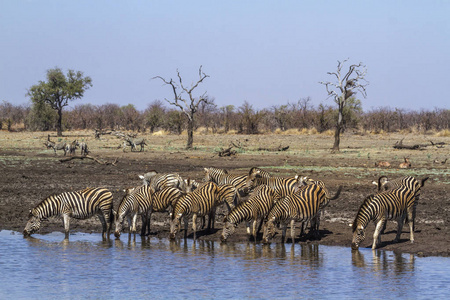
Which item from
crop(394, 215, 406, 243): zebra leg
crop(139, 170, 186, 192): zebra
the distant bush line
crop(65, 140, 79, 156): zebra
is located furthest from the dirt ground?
the distant bush line

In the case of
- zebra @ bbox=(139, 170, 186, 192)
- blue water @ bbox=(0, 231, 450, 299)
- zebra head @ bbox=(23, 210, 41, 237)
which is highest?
zebra @ bbox=(139, 170, 186, 192)

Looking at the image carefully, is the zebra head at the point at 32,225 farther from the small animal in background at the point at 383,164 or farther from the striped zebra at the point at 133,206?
the small animal in background at the point at 383,164

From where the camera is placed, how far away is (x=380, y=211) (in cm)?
1260

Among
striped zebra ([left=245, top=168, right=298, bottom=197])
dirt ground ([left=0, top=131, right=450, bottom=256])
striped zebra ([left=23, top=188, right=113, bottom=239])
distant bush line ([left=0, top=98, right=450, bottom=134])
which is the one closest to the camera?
striped zebra ([left=23, top=188, right=113, bottom=239])

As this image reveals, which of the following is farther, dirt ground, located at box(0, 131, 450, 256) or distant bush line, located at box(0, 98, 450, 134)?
distant bush line, located at box(0, 98, 450, 134)

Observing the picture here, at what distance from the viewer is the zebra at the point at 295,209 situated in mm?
13148

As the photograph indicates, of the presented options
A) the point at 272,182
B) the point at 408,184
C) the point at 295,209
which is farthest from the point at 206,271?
the point at 272,182

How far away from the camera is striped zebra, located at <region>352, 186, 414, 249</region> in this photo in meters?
12.6

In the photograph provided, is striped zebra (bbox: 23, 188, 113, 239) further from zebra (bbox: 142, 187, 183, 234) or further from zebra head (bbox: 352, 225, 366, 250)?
zebra head (bbox: 352, 225, 366, 250)

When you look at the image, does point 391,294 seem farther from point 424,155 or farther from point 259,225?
point 424,155

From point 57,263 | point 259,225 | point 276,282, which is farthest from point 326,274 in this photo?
point 57,263

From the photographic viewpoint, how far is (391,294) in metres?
9.86

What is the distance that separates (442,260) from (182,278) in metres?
4.47

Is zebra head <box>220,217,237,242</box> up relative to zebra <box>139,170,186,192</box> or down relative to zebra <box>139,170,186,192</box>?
down
